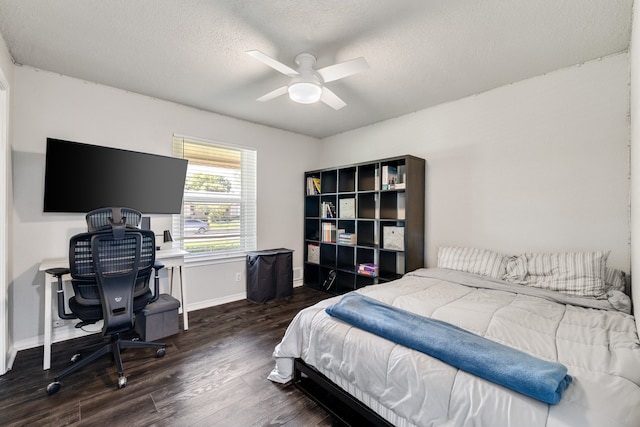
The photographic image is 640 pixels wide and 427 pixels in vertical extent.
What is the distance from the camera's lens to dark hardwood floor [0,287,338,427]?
5.38ft

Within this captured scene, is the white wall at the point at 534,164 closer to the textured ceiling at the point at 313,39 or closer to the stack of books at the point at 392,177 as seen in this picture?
the textured ceiling at the point at 313,39

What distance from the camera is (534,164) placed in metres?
2.60

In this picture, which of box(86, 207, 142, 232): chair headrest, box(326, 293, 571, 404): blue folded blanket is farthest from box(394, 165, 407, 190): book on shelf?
box(86, 207, 142, 232): chair headrest

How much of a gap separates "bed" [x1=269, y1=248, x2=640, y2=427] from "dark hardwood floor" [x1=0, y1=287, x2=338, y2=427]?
0.75ft

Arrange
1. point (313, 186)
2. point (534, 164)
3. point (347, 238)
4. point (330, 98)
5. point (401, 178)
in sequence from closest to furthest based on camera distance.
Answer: point (330, 98)
point (534, 164)
point (401, 178)
point (347, 238)
point (313, 186)

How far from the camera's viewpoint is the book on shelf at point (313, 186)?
14.4ft

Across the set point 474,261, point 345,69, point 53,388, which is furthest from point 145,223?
point 474,261

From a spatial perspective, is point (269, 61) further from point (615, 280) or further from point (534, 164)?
point (615, 280)

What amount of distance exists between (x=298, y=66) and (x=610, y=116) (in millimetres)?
2571

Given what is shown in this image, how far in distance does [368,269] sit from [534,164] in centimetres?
206

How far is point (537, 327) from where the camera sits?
155cm

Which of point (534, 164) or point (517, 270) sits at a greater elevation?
point (534, 164)

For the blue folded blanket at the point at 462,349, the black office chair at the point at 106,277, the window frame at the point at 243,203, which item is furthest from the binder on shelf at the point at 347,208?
the black office chair at the point at 106,277

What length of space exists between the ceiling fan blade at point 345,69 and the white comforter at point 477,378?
165 centimetres
